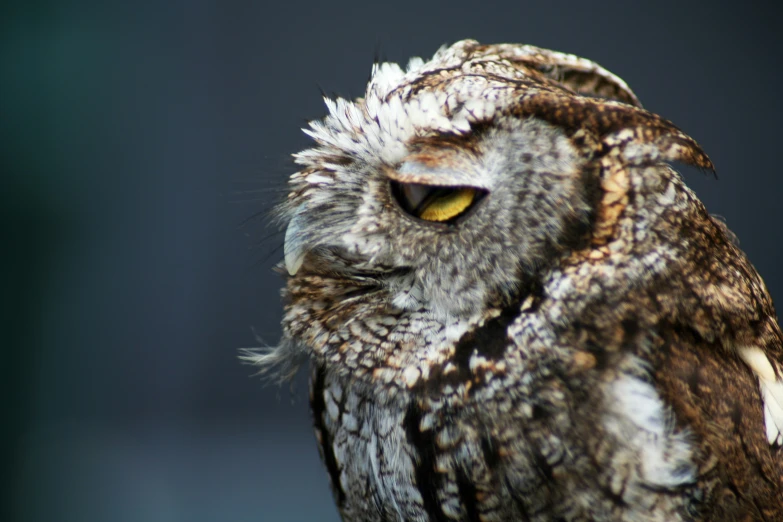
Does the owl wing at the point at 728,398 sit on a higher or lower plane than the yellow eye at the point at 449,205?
lower

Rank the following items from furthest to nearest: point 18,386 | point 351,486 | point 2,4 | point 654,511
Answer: point 18,386
point 2,4
point 351,486
point 654,511

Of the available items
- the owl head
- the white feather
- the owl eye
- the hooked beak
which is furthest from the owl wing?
the hooked beak

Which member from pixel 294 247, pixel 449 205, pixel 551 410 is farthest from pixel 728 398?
pixel 294 247

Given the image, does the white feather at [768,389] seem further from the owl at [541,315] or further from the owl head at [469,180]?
the owl head at [469,180]

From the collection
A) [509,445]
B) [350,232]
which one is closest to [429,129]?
[350,232]

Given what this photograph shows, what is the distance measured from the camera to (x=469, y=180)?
35.3 inches

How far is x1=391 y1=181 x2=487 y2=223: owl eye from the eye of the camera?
918 millimetres

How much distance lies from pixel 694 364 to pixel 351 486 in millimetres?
558

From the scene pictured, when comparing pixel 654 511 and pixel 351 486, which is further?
pixel 351 486

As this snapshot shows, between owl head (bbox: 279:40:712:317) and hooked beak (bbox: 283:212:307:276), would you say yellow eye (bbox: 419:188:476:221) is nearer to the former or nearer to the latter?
owl head (bbox: 279:40:712:317)

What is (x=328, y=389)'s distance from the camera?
3.67 ft

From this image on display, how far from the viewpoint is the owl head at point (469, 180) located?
0.90 meters

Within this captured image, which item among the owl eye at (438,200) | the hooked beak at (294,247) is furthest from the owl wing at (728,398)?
the hooked beak at (294,247)

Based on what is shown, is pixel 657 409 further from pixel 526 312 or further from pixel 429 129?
pixel 429 129
